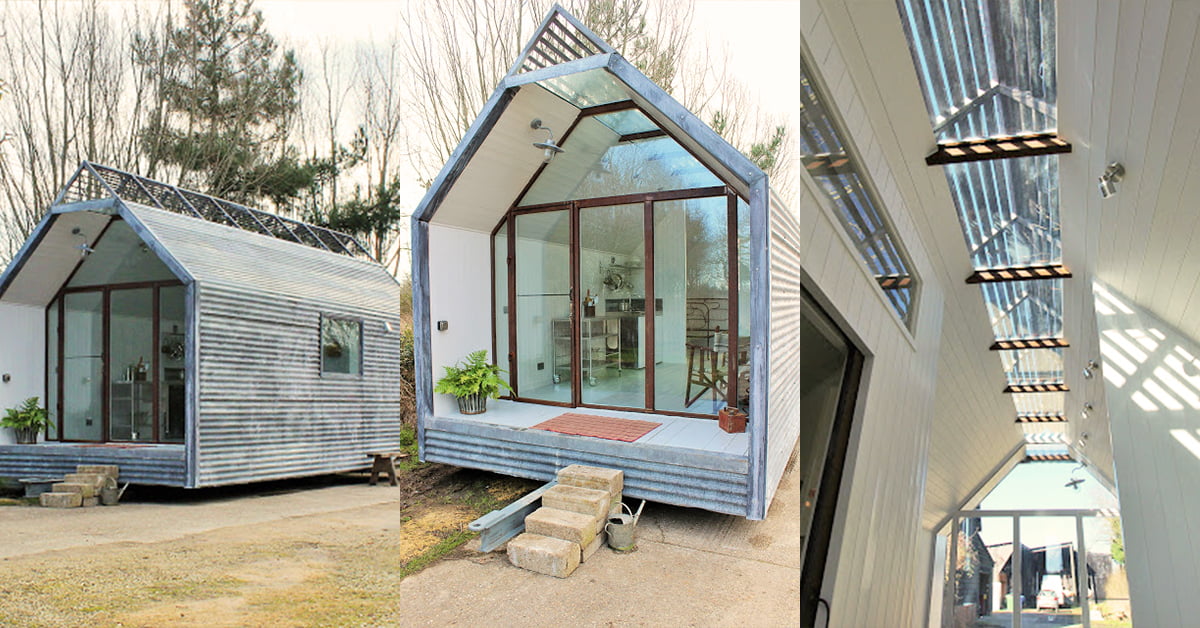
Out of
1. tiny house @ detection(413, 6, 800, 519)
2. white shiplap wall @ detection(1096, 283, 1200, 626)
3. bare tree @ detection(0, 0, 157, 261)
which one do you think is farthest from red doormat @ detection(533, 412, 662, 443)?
white shiplap wall @ detection(1096, 283, 1200, 626)

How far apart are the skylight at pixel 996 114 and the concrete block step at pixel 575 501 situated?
2.09 meters

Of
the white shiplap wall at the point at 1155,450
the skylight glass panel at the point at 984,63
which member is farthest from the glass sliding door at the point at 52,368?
the white shiplap wall at the point at 1155,450

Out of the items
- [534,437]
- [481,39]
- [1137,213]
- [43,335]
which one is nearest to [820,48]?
[481,39]

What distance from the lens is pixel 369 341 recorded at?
196 centimetres

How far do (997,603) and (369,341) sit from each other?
292 inches

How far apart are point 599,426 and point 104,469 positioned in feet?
5.60

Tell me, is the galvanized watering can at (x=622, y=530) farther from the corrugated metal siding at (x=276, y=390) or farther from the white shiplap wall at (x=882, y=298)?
the corrugated metal siding at (x=276, y=390)

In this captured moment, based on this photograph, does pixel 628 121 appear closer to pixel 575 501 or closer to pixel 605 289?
pixel 605 289

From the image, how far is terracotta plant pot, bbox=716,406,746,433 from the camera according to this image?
6.62 ft

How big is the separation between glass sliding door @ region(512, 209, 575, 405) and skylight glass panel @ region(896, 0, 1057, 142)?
1565 mm

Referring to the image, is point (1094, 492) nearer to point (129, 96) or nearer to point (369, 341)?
point (369, 341)

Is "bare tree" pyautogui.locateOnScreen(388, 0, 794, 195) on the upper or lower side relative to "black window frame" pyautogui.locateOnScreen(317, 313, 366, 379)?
upper

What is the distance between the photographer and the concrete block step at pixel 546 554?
5.41 ft

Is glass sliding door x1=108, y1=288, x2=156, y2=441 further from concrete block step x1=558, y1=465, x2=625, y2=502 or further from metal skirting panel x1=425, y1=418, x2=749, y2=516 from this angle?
concrete block step x1=558, y1=465, x2=625, y2=502
